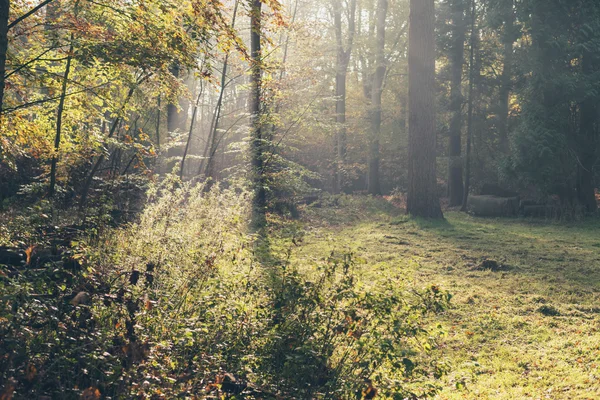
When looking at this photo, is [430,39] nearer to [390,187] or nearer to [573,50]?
[573,50]

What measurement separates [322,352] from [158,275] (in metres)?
1.79

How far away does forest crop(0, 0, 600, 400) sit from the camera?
3.46 m

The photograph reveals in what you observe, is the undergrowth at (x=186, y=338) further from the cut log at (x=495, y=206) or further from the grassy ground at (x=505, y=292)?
the cut log at (x=495, y=206)

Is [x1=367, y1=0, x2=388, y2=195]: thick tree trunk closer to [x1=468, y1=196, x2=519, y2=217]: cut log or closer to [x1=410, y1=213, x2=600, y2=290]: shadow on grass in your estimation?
[x1=468, y1=196, x2=519, y2=217]: cut log

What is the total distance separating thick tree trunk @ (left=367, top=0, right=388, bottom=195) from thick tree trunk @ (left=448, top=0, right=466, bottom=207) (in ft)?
12.2

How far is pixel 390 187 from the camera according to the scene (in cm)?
3156

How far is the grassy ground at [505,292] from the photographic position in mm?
4691

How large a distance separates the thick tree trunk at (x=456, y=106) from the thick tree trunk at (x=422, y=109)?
6477mm

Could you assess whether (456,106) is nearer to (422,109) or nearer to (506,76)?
(506,76)

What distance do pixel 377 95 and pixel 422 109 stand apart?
9868 mm

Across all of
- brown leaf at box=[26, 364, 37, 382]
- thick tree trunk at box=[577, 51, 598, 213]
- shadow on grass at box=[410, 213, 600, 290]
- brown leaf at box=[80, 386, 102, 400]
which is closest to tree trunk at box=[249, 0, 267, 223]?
shadow on grass at box=[410, 213, 600, 290]

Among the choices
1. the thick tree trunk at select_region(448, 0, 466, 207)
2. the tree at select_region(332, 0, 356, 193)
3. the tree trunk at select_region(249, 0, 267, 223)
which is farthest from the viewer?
the tree at select_region(332, 0, 356, 193)

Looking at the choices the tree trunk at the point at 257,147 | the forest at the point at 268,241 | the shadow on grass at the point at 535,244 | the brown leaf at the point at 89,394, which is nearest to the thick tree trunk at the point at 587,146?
the forest at the point at 268,241

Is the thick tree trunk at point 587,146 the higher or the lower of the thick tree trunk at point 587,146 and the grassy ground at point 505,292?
the higher
